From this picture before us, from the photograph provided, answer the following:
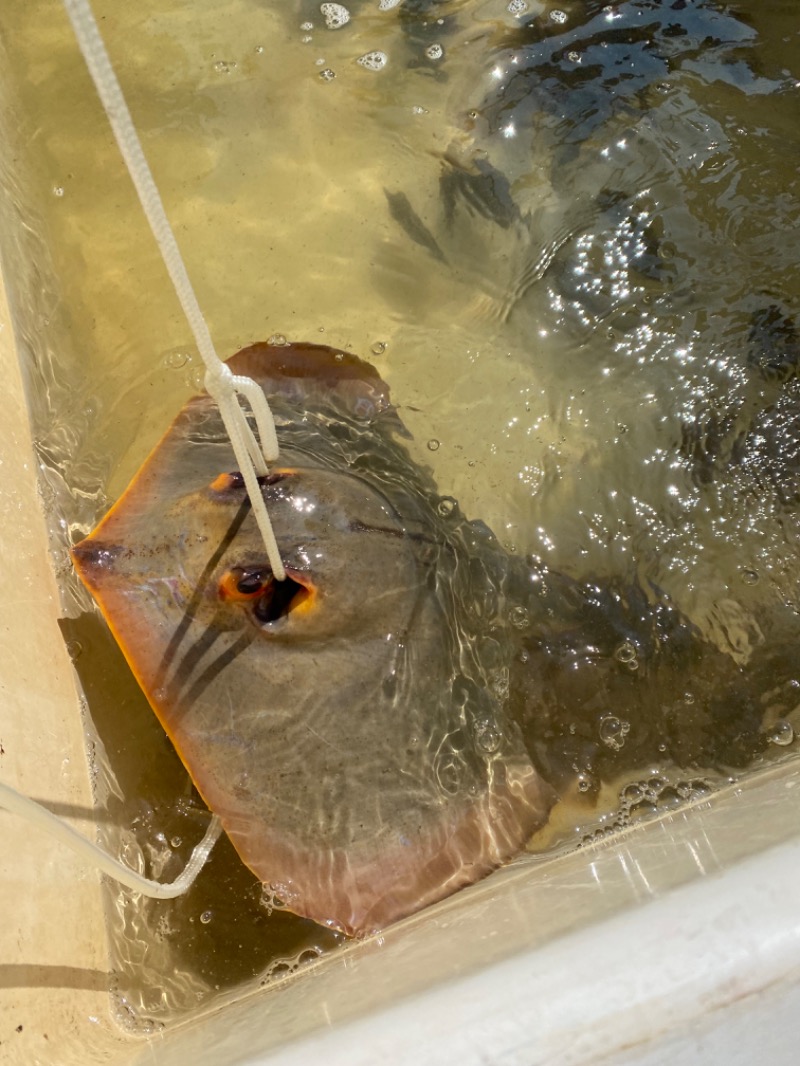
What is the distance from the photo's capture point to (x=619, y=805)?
238 cm

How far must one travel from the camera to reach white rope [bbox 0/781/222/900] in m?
1.54

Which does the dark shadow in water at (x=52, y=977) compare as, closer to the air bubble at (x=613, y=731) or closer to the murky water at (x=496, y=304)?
the murky water at (x=496, y=304)

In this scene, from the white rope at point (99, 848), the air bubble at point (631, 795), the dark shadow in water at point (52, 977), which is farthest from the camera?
the air bubble at point (631, 795)

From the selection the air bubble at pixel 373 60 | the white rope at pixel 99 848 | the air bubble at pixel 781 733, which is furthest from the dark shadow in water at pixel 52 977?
the air bubble at pixel 373 60

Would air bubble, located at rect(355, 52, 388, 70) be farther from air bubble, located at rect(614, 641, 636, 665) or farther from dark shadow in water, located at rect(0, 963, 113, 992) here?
dark shadow in water, located at rect(0, 963, 113, 992)

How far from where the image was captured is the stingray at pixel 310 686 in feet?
6.88

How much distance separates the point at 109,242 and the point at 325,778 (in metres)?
2.43

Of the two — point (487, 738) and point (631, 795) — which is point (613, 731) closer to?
point (631, 795)

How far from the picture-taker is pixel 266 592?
2.11 metres

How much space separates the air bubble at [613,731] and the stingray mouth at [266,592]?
3.40ft

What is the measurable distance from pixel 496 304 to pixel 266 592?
5.72 ft

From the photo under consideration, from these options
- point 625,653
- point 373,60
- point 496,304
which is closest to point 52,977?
point 625,653

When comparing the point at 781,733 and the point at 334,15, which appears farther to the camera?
the point at 334,15

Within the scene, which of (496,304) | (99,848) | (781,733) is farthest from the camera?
(496,304)
